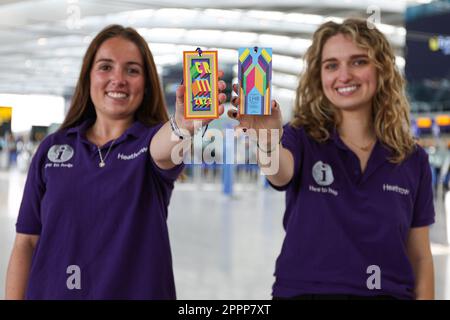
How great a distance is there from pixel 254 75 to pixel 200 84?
137mm

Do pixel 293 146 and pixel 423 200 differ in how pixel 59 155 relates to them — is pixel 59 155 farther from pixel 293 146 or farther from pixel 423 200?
pixel 423 200

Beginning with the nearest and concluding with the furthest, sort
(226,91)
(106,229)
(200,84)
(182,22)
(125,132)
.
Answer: (200,84) → (226,91) → (106,229) → (125,132) → (182,22)

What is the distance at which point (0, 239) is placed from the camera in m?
6.79

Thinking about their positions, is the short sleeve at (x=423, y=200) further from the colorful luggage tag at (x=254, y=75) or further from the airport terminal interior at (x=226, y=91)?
the colorful luggage tag at (x=254, y=75)

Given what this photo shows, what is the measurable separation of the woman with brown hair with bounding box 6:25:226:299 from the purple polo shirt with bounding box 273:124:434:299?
15.3 inches

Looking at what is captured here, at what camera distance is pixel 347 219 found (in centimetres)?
161

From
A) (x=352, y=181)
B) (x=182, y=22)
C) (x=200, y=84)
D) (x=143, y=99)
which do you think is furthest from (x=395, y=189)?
(x=182, y=22)

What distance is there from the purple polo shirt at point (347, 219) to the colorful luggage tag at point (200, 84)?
0.45 metres

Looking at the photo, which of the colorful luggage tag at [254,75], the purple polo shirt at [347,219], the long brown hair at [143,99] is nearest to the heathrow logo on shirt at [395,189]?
the purple polo shirt at [347,219]

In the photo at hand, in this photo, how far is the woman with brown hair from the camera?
159 centimetres

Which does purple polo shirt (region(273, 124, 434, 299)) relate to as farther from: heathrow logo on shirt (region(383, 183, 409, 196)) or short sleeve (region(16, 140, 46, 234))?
short sleeve (region(16, 140, 46, 234))

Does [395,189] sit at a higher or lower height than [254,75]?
lower

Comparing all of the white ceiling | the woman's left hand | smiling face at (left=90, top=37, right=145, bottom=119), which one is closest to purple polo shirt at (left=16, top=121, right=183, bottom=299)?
smiling face at (left=90, top=37, right=145, bottom=119)
